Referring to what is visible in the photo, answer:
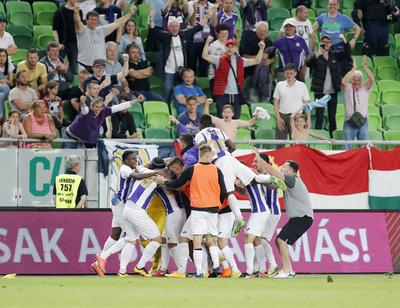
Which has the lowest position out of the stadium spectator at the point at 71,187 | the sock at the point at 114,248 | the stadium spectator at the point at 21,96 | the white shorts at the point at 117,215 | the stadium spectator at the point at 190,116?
the sock at the point at 114,248

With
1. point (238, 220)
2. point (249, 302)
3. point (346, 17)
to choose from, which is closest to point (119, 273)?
point (238, 220)

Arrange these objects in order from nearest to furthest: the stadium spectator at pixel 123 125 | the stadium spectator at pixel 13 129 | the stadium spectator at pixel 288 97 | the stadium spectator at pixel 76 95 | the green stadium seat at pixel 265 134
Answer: the stadium spectator at pixel 13 129, the stadium spectator at pixel 123 125, the stadium spectator at pixel 76 95, the stadium spectator at pixel 288 97, the green stadium seat at pixel 265 134

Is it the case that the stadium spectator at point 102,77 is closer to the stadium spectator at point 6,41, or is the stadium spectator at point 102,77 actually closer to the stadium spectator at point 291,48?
the stadium spectator at point 6,41

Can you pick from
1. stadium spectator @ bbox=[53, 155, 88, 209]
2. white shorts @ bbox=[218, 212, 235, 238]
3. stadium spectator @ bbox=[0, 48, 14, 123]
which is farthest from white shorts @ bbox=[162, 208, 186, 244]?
stadium spectator @ bbox=[0, 48, 14, 123]

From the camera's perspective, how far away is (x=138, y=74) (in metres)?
28.7

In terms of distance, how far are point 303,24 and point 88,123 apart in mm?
7062

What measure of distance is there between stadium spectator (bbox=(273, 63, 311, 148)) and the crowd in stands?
21 mm

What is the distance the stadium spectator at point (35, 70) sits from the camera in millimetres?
27109

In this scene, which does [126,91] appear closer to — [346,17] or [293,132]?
[293,132]

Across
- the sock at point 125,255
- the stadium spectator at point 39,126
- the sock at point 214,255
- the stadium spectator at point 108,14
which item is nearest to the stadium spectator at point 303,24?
the stadium spectator at point 108,14

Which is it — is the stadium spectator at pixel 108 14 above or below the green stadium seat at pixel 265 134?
above

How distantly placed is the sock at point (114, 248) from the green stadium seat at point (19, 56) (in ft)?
21.4

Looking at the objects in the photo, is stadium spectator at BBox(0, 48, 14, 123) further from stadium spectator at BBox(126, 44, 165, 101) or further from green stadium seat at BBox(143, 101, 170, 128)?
green stadium seat at BBox(143, 101, 170, 128)

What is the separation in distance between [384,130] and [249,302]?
14549mm
